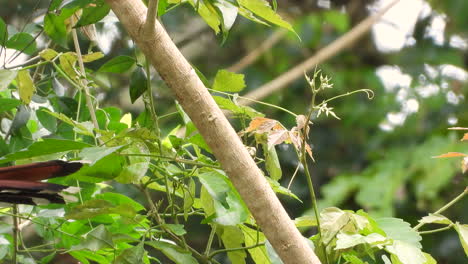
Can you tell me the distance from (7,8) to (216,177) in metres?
1.84

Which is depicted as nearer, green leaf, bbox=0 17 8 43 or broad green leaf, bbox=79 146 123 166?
broad green leaf, bbox=79 146 123 166

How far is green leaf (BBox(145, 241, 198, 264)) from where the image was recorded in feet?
1.98

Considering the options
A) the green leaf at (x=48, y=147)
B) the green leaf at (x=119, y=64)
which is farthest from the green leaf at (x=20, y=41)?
the green leaf at (x=48, y=147)

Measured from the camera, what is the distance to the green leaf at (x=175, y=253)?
1.98 ft

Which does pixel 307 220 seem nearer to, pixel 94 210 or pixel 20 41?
pixel 94 210

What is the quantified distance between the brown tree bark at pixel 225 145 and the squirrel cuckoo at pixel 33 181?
0.10 metres

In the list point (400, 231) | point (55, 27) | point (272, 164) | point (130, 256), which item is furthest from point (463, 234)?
point (55, 27)

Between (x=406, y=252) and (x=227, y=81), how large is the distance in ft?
0.78

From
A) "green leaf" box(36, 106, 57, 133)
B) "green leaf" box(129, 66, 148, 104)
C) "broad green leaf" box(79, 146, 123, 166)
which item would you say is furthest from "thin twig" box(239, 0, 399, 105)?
"broad green leaf" box(79, 146, 123, 166)

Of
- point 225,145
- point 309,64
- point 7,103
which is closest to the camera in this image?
point 225,145

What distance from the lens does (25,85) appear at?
2.33 ft

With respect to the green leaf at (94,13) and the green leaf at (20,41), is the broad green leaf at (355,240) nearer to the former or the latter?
the green leaf at (94,13)

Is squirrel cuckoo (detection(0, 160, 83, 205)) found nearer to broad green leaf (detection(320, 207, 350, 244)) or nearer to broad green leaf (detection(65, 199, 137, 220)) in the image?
broad green leaf (detection(65, 199, 137, 220))

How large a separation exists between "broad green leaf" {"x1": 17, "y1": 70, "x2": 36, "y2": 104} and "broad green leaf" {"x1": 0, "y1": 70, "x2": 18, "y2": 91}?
30mm
